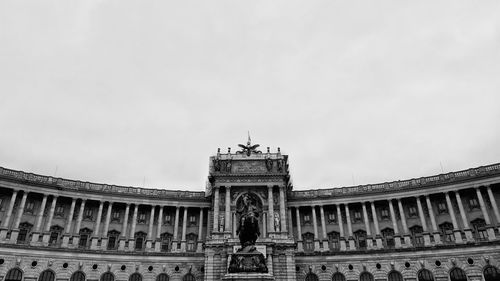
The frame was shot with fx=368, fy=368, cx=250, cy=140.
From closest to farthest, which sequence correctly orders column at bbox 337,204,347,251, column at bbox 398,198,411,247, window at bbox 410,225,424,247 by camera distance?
column at bbox 398,198,411,247, window at bbox 410,225,424,247, column at bbox 337,204,347,251

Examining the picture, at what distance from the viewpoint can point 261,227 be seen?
60.8m

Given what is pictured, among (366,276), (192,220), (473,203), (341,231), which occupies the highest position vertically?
(192,220)

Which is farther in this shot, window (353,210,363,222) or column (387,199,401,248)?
Answer: window (353,210,363,222)

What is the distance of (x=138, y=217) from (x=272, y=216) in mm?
24338

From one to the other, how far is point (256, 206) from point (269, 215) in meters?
2.75

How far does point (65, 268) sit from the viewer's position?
54906 millimetres

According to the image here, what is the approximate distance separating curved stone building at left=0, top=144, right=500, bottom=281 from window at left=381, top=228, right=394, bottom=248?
253 millimetres

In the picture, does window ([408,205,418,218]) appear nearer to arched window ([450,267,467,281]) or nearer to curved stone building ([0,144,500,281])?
curved stone building ([0,144,500,281])

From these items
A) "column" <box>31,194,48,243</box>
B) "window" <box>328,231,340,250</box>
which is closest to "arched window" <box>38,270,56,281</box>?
"column" <box>31,194,48,243</box>

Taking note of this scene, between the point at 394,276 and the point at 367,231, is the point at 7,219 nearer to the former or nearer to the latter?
the point at 367,231

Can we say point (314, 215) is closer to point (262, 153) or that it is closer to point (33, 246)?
point (262, 153)

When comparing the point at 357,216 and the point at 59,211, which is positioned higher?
the point at 59,211

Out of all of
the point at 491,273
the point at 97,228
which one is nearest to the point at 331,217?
the point at 491,273

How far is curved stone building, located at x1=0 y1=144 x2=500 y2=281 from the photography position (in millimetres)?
54188
